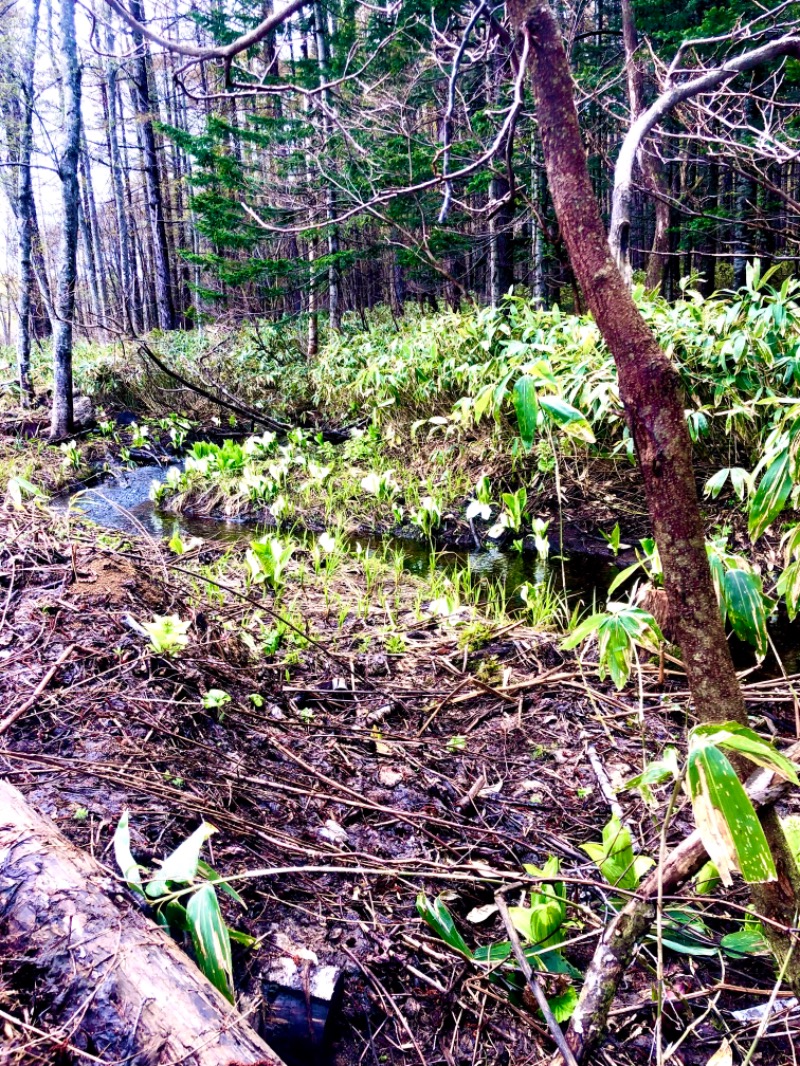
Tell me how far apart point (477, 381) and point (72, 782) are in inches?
174

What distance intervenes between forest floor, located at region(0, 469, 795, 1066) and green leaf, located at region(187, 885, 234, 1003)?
0.61 feet

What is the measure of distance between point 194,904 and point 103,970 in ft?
0.47

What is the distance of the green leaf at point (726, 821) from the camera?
72cm

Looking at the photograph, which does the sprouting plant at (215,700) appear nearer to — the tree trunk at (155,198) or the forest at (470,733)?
the forest at (470,733)

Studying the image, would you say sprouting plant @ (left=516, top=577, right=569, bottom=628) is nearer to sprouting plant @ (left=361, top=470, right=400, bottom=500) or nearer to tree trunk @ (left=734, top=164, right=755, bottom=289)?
sprouting plant @ (left=361, top=470, right=400, bottom=500)

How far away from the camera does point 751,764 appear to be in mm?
962

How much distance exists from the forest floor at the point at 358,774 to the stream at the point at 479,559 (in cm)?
62

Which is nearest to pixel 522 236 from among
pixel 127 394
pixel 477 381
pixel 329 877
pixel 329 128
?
pixel 329 128

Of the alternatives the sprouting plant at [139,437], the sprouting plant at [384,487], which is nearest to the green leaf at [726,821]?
the sprouting plant at [384,487]

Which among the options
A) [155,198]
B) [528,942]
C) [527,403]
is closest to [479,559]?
[527,403]

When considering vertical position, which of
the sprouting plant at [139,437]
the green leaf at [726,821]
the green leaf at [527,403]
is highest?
the green leaf at [527,403]

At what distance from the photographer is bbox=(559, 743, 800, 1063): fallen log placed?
95 centimetres

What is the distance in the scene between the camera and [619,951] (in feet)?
3.22

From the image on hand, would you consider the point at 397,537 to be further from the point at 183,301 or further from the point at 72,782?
the point at 183,301
